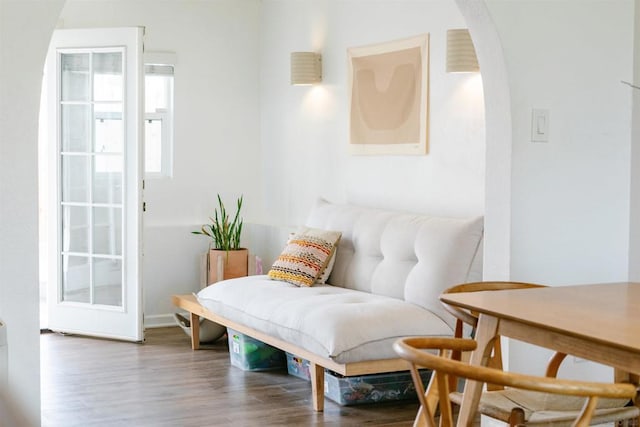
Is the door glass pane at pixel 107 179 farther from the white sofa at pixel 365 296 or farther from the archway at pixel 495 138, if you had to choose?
the archway at pixel 495 138

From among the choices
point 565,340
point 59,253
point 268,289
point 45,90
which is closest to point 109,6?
point 45,90

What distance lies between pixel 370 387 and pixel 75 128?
2.92m

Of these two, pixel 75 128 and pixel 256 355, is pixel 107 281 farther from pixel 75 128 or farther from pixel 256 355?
pixel 256 355

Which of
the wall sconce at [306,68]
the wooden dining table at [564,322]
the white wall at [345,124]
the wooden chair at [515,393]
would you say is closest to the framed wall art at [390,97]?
the white wall at [345,124]

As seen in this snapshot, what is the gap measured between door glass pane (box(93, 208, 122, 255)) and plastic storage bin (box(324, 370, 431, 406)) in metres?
2.21

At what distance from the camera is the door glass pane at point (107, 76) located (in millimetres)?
6195

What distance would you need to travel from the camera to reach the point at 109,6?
6691 millimetres

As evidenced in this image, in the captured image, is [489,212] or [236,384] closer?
[489,212]

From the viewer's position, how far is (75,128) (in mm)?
6324

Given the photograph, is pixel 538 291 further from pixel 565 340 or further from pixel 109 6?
pixel 109 6

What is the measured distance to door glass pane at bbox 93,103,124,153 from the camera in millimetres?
6215

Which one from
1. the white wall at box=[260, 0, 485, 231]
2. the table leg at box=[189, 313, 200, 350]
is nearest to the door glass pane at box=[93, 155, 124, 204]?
the table leg at box=[189, 313, 200, 350]

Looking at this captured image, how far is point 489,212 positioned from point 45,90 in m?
3.85

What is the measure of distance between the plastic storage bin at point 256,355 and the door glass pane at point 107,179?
142 cm
